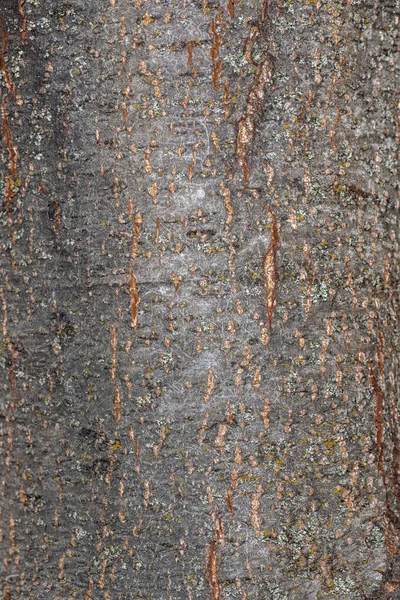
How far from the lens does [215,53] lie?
3.06ft

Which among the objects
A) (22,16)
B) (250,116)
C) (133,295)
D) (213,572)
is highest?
(22,16)

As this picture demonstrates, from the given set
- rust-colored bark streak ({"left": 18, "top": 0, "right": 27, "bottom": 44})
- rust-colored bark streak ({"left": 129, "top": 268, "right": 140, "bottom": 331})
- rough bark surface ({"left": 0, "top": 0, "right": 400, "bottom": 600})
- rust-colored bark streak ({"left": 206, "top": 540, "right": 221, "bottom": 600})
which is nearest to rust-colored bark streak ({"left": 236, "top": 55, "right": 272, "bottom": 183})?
rough bark surface ({"left": 0, "top": 0, "right": 400, "bottom": 600})

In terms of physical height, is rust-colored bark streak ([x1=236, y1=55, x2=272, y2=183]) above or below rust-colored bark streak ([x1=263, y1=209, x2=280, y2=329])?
above

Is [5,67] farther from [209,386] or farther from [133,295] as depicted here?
[209,386]

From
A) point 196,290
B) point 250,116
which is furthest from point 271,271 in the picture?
point 250,116

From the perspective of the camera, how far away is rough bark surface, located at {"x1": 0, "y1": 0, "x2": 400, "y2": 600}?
0.94 m

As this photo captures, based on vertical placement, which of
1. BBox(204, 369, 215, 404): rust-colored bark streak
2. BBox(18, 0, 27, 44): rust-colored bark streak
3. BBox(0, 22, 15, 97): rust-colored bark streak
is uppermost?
BBox(18, 0, 27, 44): rust-colored bark streak

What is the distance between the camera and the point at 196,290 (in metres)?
0.95

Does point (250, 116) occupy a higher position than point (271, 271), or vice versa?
point (250, 116)

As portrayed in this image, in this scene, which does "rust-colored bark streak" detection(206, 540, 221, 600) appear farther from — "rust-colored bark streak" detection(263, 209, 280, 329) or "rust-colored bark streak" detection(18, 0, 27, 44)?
"rust-colored bark streak" detection(18, 0, 27, 44)

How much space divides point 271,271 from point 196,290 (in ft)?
0.36

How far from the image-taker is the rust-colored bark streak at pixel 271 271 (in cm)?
96

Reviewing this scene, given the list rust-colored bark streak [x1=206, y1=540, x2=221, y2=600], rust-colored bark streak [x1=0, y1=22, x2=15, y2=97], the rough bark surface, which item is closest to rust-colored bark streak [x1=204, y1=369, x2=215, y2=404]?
the rough bark surface

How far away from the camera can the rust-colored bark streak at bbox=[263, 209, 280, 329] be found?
956 millimetres
